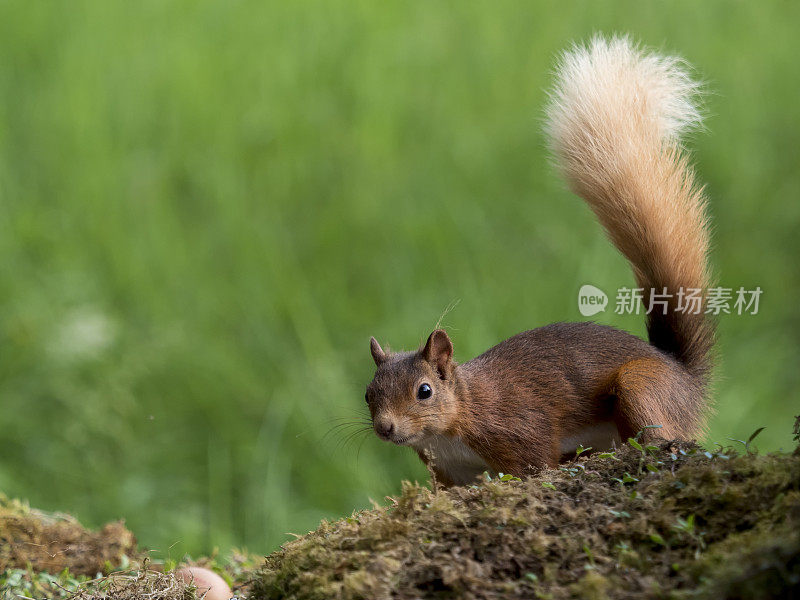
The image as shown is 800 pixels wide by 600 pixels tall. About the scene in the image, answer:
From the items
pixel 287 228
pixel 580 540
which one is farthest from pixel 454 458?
pixel 287 228

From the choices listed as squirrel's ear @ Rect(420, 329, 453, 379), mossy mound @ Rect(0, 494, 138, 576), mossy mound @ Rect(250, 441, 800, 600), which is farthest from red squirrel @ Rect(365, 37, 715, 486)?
mossy mound @ Rect(0, 494, 138, 576)

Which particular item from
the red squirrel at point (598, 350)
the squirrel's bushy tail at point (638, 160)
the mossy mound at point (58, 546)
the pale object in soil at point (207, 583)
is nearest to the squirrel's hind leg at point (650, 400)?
the red squirrel at point (598, 350)

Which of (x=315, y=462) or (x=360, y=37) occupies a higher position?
(x=360, y=37)

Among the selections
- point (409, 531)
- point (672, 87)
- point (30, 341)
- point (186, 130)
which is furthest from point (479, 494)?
point (186, 130)

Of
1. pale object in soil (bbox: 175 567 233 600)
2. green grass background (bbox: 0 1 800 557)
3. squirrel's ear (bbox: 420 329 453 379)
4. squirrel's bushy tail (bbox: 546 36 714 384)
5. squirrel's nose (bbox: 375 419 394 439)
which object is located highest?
green grass background (bbox: 0 1 800 557)

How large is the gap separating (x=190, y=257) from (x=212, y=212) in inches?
13.4

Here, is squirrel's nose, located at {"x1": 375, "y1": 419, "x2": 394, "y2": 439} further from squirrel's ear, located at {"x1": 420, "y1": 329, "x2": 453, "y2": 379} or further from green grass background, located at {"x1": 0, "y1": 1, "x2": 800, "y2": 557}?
green grass background, located at {"x1": 0, "y1": 1, "x2": 800, "y2": 557}

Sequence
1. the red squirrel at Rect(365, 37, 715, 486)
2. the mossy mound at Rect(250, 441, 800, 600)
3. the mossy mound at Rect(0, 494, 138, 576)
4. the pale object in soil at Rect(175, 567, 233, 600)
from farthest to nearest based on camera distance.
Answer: the mossy mound at Rect(0, 494, 138, 576), the red squirrel at Rect(365, 37, 715, 486), the pale object in soil at Rect(175, 567, 233, 600), the mossy mound at Rect(250, 441, 800, 600)

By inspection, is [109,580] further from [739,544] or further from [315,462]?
[315,462]

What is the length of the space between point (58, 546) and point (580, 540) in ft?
6.44

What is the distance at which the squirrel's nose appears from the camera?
110 inches

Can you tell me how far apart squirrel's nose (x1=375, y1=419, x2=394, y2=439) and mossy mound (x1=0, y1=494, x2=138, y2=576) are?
3.02ft

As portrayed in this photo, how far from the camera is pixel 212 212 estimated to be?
6.15 m

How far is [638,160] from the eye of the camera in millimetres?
3037
